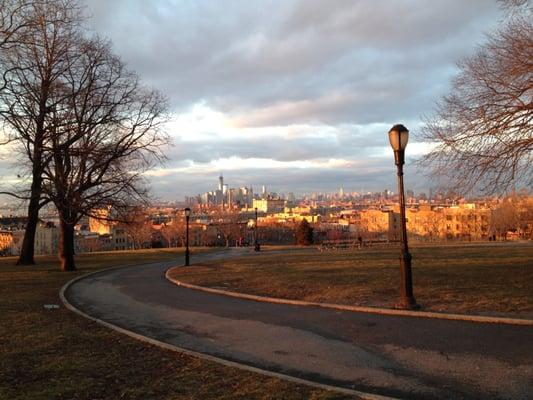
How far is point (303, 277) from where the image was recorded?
53.5ft

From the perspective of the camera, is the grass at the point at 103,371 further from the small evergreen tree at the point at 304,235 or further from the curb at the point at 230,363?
the small evergreen tree at the point at 304,235

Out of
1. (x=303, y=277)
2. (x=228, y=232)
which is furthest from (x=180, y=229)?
(x=303, y=277)

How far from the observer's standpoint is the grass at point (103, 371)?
5.32 m

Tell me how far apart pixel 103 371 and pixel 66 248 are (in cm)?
2068

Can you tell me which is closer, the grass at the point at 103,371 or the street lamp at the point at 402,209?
the grass at the point at 103,371

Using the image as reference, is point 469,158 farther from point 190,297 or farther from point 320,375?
point 320,375

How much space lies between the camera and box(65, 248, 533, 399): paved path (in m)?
5.71

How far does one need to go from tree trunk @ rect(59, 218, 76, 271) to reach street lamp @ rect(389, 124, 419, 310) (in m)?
19.3

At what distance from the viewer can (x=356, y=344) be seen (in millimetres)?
7625

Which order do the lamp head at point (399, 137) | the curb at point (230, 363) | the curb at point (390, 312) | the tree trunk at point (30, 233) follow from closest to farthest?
the curb at point (230, 363) → the curb at point (390, 312) → the lamp head at point (399, 137) → the tree trunk at point (30, 233)

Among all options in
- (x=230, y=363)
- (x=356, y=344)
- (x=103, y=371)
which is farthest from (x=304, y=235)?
(x=103, y=371)

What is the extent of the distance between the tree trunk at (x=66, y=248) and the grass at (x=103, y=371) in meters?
15.8

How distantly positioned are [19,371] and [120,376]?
1.38 m

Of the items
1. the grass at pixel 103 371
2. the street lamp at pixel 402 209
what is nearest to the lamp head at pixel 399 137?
the street lamp at pixel 402 209
